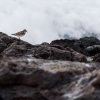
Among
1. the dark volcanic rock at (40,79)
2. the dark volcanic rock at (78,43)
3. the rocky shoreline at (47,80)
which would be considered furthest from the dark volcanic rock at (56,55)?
the dark volcanic rock at (78,43)

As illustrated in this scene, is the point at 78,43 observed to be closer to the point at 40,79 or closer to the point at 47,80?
the point at 40,79

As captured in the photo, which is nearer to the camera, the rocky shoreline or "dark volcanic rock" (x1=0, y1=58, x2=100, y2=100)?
the rocky shoreline

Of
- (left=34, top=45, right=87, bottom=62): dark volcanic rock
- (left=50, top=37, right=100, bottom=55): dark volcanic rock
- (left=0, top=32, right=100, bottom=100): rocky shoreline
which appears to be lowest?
(left=0, top=32, right=100, bottom=100): rocky shoreline

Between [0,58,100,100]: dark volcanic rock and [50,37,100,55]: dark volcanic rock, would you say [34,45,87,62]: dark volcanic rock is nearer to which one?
[0,58,100,100]: dark volcanic rock

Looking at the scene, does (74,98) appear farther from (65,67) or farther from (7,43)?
(7,43)

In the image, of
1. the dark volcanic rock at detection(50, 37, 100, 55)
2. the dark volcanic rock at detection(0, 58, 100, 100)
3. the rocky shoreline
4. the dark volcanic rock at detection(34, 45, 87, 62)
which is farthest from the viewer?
the dark volcanic rock at detection(50, 37, 100, 55)

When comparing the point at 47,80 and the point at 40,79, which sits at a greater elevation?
the point at 40,79

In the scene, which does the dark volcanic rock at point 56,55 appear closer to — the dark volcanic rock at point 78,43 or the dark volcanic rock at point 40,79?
the dark volcanic rock at point 40,79

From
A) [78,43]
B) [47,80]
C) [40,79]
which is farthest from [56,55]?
[78,43]

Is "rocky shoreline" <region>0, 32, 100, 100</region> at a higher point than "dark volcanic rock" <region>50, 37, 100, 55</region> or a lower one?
lower

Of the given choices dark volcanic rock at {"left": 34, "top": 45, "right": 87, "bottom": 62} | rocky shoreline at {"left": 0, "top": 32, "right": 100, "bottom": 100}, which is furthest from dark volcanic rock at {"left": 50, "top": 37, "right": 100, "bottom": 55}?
rocky shoreline at {"left": 0, "top": 32, "right": 100, "bottom": 100}

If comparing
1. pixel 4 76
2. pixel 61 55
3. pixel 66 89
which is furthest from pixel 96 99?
pixel 61 55
